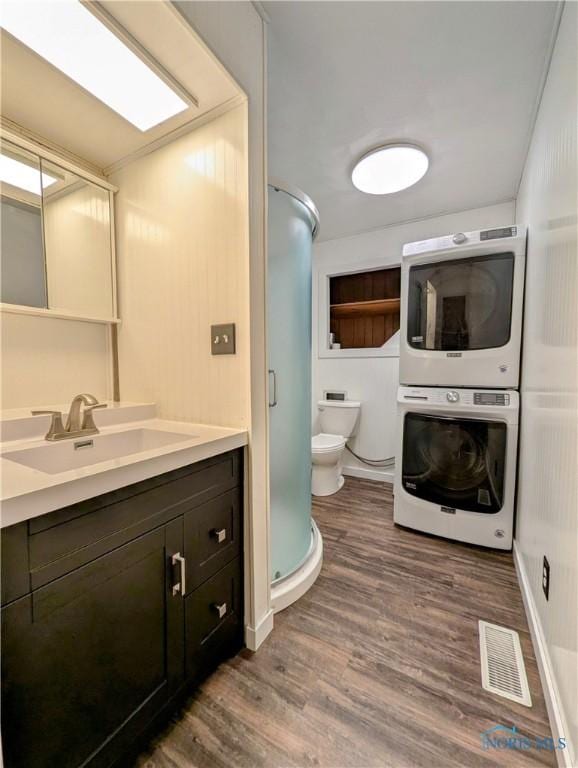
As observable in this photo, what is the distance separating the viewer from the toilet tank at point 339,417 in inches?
112

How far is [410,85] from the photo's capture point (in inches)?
55.7

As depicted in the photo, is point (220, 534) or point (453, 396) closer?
point (220, 534)

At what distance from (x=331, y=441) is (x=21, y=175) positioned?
2.37 metres

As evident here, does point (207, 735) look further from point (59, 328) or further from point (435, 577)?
point (59, 328)

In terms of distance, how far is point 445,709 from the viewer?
1001 mm

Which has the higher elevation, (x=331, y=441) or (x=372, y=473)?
(x=331, y=441)

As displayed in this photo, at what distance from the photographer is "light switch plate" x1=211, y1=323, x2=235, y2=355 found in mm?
1153

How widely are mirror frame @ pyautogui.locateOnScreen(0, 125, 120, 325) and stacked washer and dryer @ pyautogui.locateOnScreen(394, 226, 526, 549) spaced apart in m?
1.74

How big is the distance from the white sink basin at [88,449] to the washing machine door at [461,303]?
64.9 inches

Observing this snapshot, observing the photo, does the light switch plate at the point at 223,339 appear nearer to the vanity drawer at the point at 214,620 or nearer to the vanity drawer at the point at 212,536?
the vanity drawer at the point at 212,536

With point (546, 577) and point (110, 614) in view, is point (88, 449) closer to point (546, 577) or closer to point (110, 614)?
point (110, 614)

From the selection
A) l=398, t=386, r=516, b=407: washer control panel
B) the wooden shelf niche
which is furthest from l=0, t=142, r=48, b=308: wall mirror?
the wooden shelf niche

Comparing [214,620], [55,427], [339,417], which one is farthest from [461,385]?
[55,427]

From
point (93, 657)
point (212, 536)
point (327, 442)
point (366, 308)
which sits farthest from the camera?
point (366, 308)
